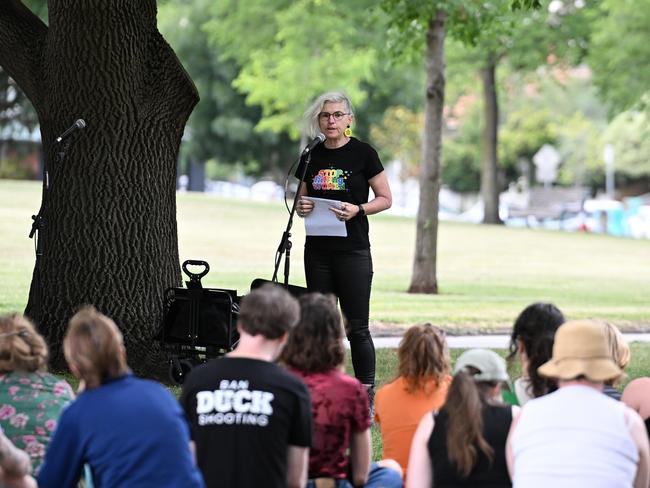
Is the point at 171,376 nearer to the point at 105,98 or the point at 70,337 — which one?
the point at 105,98

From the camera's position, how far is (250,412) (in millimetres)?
4355

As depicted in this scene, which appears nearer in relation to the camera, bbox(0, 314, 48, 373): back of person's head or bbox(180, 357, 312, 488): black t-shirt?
bbox(180, 357, 312, 488): black t-shirt

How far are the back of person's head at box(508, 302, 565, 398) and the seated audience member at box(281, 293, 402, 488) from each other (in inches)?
30.3

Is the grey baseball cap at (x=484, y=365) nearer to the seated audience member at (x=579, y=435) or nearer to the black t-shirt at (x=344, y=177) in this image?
the seated audience member at (x=579, y=435)

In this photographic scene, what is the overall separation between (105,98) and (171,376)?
2.22 m

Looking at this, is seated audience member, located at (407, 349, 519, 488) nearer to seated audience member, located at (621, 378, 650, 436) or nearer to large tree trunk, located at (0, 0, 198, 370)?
seated audience member, located at (621, 378, 650, 436)

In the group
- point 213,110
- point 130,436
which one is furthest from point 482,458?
point 213,110

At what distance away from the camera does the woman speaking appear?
8.14 meters

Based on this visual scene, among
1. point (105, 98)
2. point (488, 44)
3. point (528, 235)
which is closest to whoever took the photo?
point (105, 98)

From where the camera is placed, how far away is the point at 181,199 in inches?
1678

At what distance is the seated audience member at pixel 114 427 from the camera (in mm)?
4207

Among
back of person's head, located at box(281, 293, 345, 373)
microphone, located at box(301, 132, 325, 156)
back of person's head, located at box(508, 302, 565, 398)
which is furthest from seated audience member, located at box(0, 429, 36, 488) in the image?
microphone, located at box(301, 132, 325, 156)

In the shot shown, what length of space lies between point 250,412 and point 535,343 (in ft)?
4.89

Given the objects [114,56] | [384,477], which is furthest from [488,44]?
[384,477]
